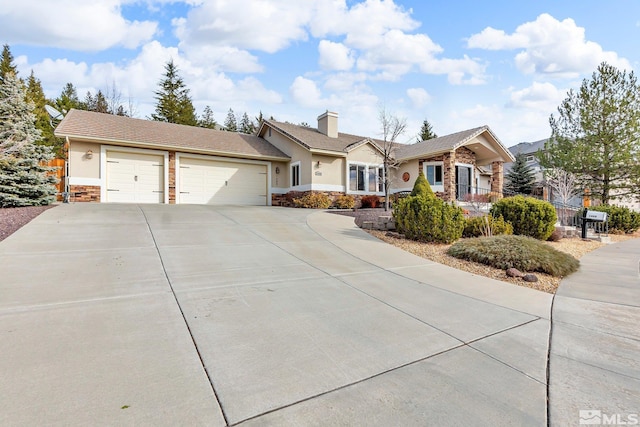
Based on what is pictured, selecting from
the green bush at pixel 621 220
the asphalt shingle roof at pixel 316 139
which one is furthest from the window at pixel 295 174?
the green bush at pixel 621 220

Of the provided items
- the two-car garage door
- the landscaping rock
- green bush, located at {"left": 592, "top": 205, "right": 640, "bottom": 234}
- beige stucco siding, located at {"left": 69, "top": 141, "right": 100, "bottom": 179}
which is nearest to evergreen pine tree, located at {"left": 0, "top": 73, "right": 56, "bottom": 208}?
beige stucco siding, located at {"left": 69, "top": 141, "right": 100, "bottom": 179}

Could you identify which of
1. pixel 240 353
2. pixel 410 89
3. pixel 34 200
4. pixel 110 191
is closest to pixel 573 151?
pixel 410 89

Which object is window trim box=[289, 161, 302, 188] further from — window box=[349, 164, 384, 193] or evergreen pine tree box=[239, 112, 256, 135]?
evergreen pine tree box=[239, 112, 256, 135]

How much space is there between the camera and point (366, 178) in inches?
690

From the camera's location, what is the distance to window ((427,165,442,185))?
55.9 feet

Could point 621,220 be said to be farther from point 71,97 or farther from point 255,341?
point 71,97

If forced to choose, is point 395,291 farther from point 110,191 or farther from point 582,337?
point 110,191

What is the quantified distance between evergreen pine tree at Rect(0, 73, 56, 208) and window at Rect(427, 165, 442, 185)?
16657 mm

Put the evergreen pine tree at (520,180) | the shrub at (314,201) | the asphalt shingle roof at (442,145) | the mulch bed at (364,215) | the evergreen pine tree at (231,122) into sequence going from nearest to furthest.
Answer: the mulch bed at (364,215) < the shrub at (314,201) < the asphalt shingle roof at (442,145) < the evergreen pine tree at (520,180) < the evergreen pine tree at (231,122)

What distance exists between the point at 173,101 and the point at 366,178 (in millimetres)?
22857

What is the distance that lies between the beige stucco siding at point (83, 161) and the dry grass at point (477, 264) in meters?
11.6

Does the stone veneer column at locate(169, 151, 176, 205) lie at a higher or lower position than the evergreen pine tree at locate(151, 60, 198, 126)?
lower

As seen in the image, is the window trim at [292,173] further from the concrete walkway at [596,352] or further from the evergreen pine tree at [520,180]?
the evergreen pine tree at [520,180]

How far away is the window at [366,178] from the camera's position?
56.1 ft
